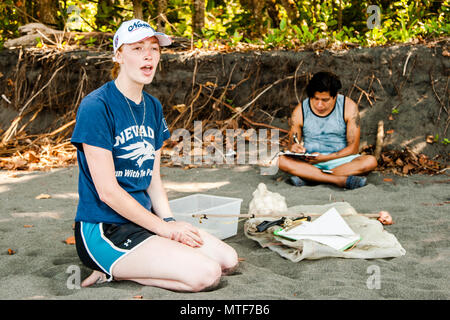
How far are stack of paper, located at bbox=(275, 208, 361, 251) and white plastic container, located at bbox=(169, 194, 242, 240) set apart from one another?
1.16ft

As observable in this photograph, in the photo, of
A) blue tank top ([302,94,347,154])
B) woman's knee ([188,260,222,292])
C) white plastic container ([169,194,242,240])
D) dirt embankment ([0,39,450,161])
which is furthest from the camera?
dirt embankment ([0,39,450,161])

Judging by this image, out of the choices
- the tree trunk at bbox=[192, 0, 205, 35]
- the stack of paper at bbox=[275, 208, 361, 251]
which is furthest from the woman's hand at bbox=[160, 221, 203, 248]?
the tree trunk at bbox=[192, 0, 205, 35]

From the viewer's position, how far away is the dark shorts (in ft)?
7.12

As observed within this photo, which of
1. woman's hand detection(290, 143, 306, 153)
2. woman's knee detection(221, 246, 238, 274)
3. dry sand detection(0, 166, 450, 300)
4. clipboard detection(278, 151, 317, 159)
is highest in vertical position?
woman's hand detection(290, 143, 306, 153)

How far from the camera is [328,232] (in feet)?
8.92

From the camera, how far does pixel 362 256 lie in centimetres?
258

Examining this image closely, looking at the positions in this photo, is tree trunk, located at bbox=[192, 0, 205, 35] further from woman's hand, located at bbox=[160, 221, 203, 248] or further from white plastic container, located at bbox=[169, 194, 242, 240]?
woman's hand, located at bbox=[160, 221, 203, 248]

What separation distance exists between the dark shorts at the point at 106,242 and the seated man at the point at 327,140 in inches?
102

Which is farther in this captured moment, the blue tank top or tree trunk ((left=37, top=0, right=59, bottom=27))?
tree trunk ((left=37, top=0, right=59, bottom=27))

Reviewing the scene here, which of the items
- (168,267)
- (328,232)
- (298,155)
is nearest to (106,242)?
(168,267)

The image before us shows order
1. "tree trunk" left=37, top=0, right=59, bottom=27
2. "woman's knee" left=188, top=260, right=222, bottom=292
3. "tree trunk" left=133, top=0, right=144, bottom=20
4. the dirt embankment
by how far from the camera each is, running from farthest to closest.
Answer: "tree trunk" left=37, top=0, right=59, bottom=27
"tree trunk" left=133, top=0, right=144, bottom=20
the dirt embankment
"woman's knee" left=188, top=260, right=222, bottom=292

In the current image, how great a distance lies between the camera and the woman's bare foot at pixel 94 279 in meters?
2.23

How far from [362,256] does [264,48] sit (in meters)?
4.38
